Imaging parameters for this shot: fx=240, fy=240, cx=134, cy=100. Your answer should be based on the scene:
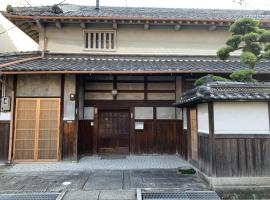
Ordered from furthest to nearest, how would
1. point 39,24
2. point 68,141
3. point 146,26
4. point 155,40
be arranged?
point 155,40 → point 146,26 → point 39,24 → point 68,141

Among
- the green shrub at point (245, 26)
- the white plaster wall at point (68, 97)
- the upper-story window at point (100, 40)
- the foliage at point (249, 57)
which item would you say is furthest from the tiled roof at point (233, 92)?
the upper-story window at point (100, 40)

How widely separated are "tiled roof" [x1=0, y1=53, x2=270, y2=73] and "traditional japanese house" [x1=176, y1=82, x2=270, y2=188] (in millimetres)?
2921

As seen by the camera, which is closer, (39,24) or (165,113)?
(165,113)

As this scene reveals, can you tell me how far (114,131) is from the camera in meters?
10.6

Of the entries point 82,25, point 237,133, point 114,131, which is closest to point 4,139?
point 114,131

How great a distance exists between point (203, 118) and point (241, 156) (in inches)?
54.7

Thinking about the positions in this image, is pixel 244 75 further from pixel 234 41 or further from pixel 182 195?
pixel 182 195

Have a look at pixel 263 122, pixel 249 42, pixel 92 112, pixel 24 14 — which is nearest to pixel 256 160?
pixel 263 122

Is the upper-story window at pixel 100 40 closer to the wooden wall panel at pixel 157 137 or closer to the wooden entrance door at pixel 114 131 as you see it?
the wooden entrance door at pixel 114 131

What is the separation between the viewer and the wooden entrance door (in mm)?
10484

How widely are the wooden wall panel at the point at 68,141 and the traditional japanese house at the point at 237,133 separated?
16.4 ft

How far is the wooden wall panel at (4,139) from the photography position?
8875 mm

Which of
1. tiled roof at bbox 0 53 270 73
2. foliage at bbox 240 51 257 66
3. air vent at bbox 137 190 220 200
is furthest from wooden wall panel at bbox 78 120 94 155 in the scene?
foliage at bbox 240 51 257 66

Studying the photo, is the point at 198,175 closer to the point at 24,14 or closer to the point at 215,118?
the point at 215,118
